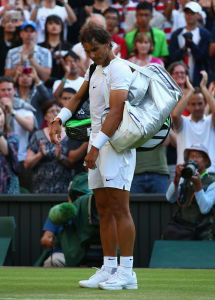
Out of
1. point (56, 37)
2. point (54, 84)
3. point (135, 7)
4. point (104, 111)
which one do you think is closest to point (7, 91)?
point (54, 84)

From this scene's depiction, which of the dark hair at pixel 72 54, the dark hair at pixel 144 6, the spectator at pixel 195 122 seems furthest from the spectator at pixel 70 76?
the spectator at pixel 195 122

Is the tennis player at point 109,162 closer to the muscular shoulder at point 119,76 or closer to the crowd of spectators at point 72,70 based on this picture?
the muscular shoulder at point 119,76

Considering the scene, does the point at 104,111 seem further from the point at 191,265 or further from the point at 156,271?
the point at 191,265

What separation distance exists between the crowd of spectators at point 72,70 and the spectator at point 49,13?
0.7 inches

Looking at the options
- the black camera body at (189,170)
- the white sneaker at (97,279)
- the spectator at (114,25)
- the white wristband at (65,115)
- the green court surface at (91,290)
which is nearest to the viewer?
the green court surface at (91,290)

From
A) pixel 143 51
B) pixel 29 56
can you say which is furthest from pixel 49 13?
pixel 143 51

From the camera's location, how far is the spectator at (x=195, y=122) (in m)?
9.59

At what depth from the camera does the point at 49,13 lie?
44.3ft

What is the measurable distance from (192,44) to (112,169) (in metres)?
6.74

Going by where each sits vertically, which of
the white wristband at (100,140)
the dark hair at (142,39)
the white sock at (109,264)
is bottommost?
the white sock at (109,264)

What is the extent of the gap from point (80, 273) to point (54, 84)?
508 cm

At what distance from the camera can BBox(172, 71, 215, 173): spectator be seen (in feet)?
31.4

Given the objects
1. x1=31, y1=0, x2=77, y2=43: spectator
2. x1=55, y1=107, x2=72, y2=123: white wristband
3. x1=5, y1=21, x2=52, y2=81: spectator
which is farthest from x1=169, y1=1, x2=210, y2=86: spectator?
x1=55, y1=107, x2=72, y2=123: white wristband

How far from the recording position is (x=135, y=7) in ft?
44.3
